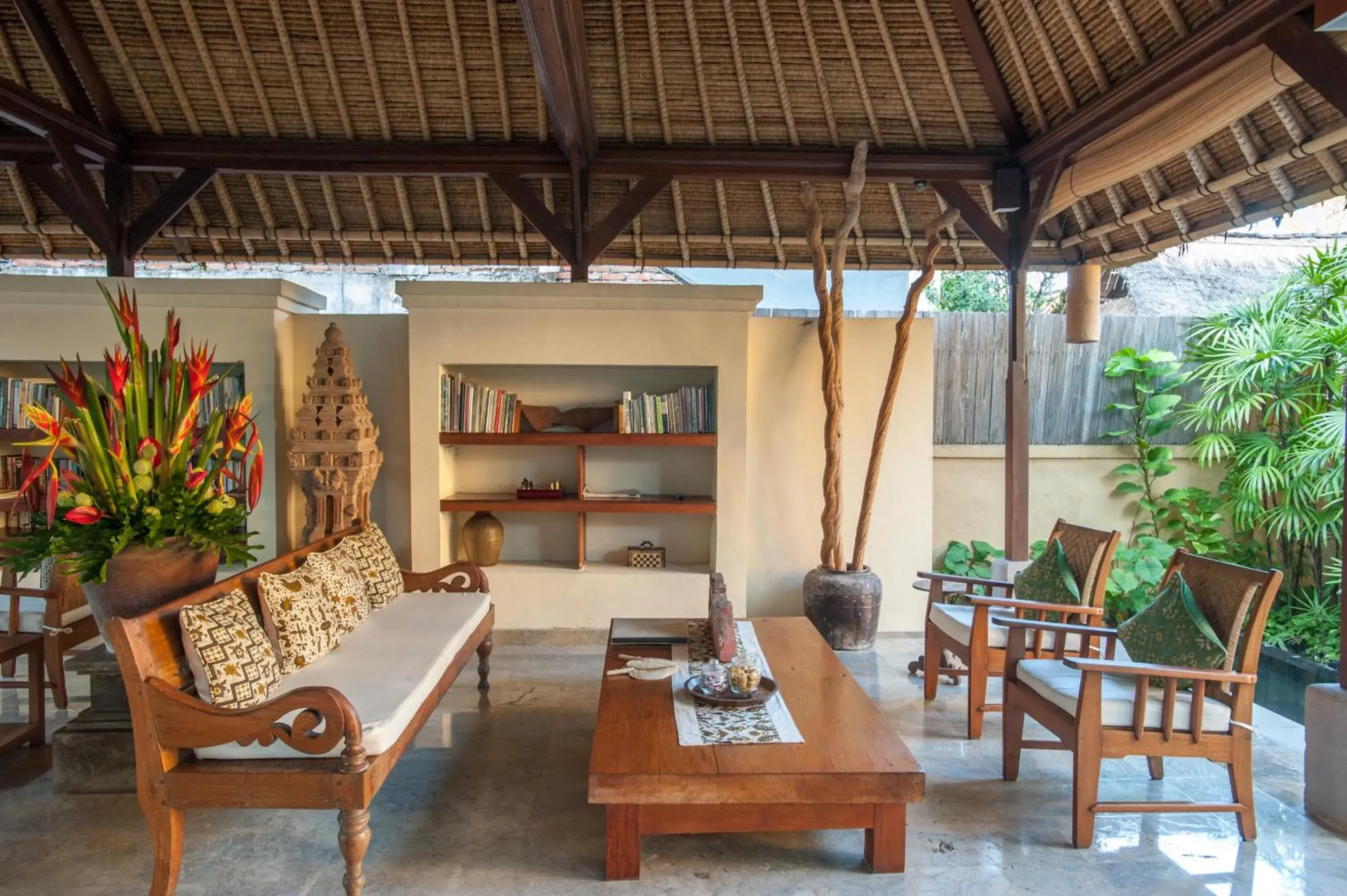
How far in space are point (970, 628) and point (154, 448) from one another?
10.5 feet

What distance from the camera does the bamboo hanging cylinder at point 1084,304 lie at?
5.12m

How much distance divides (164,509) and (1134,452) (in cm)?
604

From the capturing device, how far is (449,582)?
4328 mm

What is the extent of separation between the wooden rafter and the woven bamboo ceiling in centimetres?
1

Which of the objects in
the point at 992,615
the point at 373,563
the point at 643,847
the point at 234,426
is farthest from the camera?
the point at 373,563

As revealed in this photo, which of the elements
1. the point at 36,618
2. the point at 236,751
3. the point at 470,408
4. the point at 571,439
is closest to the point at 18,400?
the point at 36,618

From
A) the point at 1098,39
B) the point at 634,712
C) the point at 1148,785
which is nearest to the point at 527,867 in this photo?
the point at 634,712

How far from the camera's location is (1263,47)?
315 centimetres

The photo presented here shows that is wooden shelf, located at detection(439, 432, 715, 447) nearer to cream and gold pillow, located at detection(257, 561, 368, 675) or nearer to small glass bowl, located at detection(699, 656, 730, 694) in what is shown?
cream and gold pillow, located at detection(257, 561, 368, 675)

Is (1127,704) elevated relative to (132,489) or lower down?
lower down

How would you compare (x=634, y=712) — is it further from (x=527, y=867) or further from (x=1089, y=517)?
(x=1089, y=517)

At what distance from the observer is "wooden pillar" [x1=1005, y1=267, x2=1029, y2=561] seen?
16.5 feet

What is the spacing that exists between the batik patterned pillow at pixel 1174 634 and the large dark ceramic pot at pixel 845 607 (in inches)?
77.3

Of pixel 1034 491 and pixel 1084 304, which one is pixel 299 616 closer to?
pixel 1084 304
